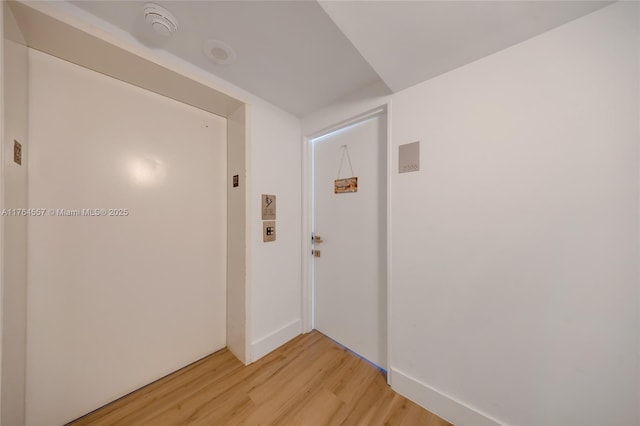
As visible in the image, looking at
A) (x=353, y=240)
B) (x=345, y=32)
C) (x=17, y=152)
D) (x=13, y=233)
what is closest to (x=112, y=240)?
(x=13, y=233)

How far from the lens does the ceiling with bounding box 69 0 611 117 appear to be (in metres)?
0.89

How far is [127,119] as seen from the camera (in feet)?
4.55

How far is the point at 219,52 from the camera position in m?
1.32

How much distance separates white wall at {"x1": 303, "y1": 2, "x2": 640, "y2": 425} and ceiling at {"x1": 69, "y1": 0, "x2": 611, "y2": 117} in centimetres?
A: 12

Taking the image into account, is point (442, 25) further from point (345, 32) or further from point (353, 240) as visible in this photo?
point (353, 240)

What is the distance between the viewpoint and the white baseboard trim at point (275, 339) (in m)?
1.75

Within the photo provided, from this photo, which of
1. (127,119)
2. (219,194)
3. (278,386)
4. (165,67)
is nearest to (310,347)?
(278,386)

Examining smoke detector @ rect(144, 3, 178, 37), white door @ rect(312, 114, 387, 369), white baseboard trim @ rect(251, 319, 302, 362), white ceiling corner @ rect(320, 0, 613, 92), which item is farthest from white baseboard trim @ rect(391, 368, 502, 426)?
smoke detector @ rect(144, 3, 178, 37)

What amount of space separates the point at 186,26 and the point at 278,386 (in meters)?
2.38

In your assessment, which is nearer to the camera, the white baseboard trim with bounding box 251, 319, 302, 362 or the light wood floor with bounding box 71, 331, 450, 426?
the light wood floor with bounding box 71, 331, 450, 426

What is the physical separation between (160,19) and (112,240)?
134 centimetres

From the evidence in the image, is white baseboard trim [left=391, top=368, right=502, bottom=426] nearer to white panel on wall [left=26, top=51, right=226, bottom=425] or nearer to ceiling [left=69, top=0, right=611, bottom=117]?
white panel on wall [left=26, top=51, right=226, bottom=425]

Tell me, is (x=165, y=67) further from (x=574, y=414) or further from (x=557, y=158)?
(x=574, y=414)

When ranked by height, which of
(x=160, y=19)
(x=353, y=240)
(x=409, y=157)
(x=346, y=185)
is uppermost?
(x=160, y=19)
